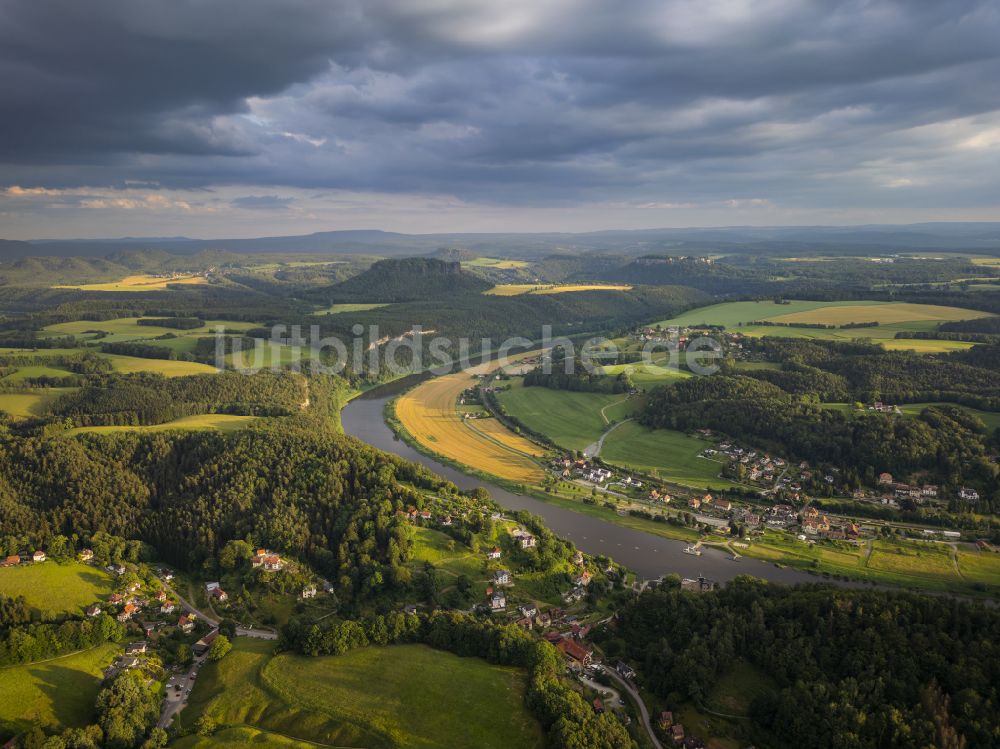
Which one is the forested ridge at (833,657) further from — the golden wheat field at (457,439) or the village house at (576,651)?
the golden wheat field at (457,439)

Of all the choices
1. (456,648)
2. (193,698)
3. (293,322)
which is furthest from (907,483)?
(293,322)

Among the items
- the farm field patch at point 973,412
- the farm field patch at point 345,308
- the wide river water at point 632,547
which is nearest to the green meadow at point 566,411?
the wide river water at point 632,547

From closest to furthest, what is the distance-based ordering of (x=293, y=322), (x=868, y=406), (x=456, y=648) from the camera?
(x=456, y=648)
(x=868, y=406)
(x=293, y=322)

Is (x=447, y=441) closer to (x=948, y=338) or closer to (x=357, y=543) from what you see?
(x=357, y=543)

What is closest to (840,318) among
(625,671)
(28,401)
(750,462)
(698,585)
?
(750,462)

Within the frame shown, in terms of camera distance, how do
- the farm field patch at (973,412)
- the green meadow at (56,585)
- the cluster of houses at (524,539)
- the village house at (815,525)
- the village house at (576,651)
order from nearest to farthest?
the village house at (576,651) → the green meadow at (56,585) → the cluster of houses at (524,539) → the village house at (815,525) → the farm field patch at (973,412)

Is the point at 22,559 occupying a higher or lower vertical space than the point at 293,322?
lower

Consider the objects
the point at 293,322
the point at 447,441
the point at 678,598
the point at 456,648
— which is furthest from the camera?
the point at 293,322
